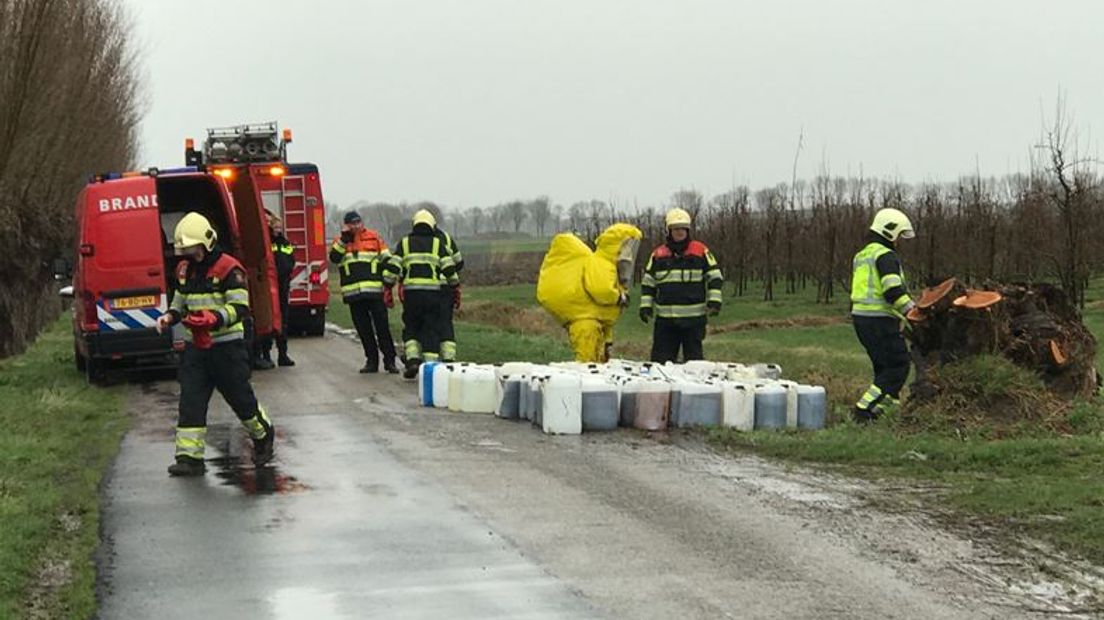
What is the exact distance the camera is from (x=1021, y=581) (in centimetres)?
567

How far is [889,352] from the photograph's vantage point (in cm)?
1041

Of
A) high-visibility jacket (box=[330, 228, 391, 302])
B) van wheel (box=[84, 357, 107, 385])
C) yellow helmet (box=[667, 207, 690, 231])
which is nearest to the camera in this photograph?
yellow helmet (box=[667, 207, 690, 231])

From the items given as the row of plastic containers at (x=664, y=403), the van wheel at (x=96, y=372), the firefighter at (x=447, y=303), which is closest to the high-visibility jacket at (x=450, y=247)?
the firefighter at (x=447, y=303)

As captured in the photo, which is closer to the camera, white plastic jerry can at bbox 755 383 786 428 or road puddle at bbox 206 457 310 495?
road puddle at bbox 206 457 310 495

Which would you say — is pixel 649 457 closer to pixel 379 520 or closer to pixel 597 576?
pixel 379 520

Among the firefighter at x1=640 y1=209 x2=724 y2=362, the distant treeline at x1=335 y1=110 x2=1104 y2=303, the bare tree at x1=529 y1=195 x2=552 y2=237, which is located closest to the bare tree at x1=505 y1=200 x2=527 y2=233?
the bare tree at x1=529 y1=195 x2=552 y2=237

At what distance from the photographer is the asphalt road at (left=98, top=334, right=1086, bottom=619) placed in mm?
5410

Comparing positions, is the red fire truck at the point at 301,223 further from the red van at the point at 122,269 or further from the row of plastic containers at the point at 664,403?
the row of plastic containers at the point at 664,403

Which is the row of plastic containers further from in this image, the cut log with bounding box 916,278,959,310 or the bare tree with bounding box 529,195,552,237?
the bare tree with bounding box 529,195,552,237

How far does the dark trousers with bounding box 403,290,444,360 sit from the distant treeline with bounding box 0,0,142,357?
6.09 m

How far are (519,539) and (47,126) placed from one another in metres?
18.3

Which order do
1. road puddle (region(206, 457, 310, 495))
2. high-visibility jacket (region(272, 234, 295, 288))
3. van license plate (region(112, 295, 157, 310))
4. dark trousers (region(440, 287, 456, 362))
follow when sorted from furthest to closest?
high-visibility jacket (region(272, 234, 295, 288))
dark trousers (region(440, 287, 456, 362))
van license plate (region(112, 295, 157, 310))
road puddle (region(206, 457, 310, 495))

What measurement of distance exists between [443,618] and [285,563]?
1.26 meters

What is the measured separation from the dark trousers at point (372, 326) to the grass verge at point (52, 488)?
299 cm
